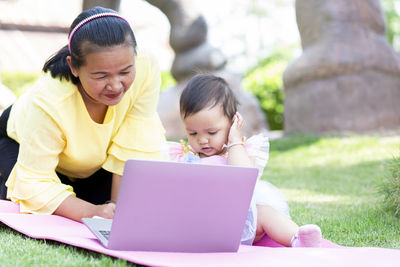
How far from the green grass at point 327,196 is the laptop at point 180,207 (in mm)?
154

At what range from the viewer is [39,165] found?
2.59 metres

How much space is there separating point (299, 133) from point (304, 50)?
1236 millimetres

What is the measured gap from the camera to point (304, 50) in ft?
25.5

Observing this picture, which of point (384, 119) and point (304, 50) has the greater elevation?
point (304, 50)

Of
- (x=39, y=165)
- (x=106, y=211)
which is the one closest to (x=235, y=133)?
(x=106, y=211)

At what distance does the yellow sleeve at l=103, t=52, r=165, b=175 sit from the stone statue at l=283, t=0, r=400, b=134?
4807 mm

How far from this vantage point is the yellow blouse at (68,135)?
2596 mm

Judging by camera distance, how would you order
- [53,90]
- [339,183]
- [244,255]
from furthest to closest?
[339,183] < [53,90] < [244,255]

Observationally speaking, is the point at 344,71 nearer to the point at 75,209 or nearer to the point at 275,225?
the point at 275,225

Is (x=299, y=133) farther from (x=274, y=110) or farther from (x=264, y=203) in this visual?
(x=264, y=203)

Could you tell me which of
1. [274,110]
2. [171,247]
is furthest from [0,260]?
[274,110]

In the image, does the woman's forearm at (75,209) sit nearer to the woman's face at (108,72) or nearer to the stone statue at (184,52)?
the woman's face at (108,72)

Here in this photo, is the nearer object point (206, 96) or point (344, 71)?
point (206, 96)

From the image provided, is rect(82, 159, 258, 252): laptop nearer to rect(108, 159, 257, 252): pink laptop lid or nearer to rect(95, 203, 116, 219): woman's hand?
rect(108, 159, 257, 252): pink laptop lid
